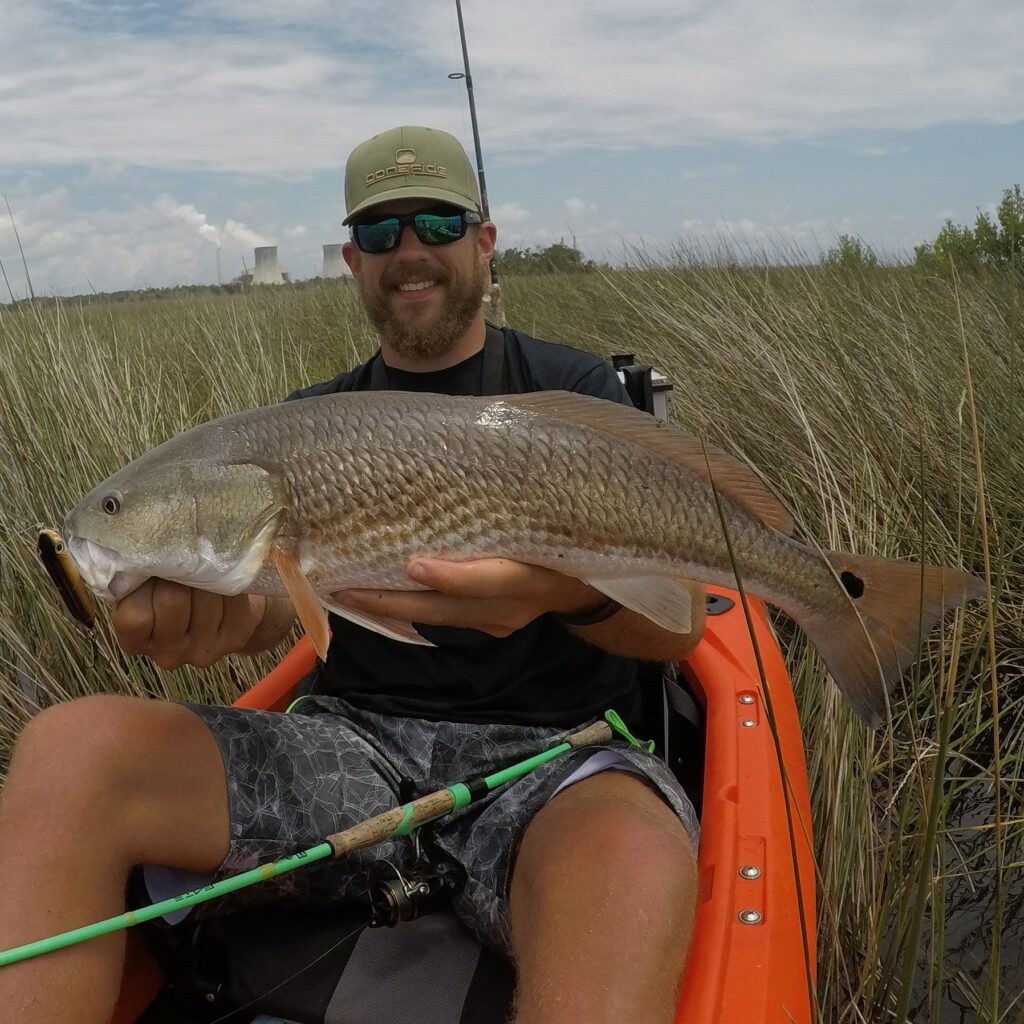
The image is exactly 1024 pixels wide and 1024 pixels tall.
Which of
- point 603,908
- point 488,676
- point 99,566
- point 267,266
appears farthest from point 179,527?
point 267,266

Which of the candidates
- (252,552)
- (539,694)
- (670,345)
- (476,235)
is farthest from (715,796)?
(670,345)

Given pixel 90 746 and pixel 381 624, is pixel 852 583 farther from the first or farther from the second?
pixel 90 746

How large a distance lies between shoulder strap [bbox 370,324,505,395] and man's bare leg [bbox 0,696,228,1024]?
1.24 meters

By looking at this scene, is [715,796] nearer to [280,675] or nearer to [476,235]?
[280,675]

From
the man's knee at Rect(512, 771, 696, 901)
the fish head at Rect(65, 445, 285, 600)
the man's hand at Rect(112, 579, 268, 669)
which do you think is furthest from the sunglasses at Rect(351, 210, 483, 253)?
the man's knee at Rect(512, 771, 696, 901)

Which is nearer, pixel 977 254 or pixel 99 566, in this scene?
pixel 99 566

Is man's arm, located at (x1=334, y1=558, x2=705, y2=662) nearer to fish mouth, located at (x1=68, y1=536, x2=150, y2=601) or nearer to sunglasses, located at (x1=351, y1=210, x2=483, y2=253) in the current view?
fish mouth, located at (x1=68, y1=536, x2=150, y2=601)

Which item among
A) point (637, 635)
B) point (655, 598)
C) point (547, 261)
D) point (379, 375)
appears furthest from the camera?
point (547, 261)

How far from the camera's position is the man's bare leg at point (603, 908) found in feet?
5.39

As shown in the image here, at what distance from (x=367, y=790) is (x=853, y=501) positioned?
2679 mm

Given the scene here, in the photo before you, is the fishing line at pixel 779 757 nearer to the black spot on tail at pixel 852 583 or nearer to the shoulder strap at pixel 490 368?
the black spot on tail at pixel 852 583

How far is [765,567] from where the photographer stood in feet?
6.53

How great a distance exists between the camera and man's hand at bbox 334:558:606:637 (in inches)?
76.2

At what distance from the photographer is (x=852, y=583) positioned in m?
2.01
